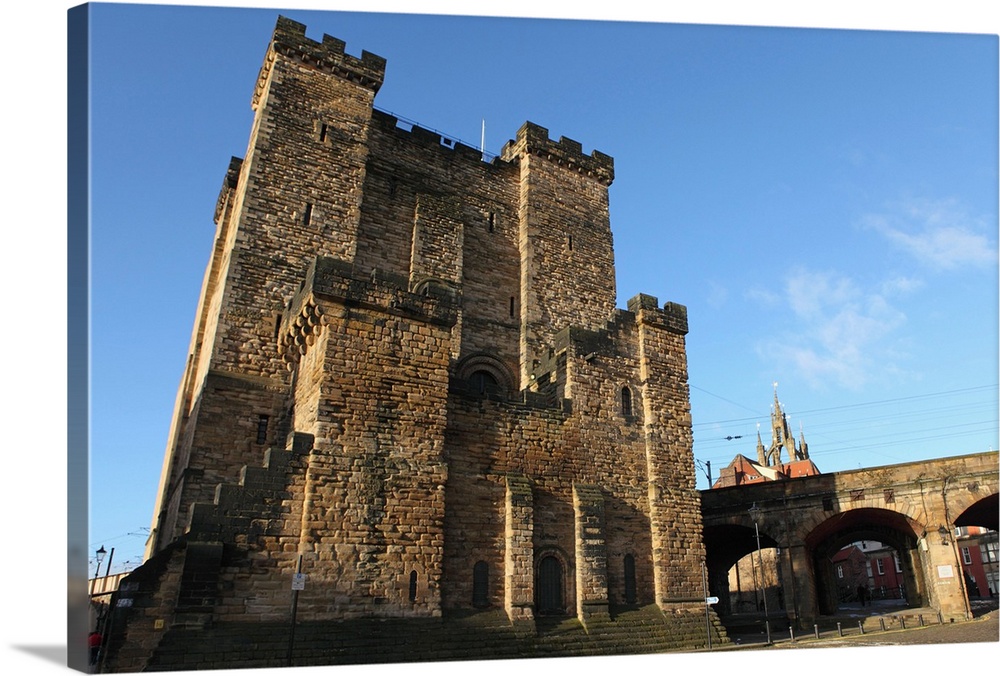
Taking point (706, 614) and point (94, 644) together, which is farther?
point (706, 614)

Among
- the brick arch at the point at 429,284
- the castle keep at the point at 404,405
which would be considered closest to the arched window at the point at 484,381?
the castle keep at the point at 404,405

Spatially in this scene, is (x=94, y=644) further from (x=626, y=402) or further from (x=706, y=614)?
(x=706, y=614)

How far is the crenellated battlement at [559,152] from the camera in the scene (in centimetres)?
2539

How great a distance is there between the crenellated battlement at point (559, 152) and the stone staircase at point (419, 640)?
16.3m

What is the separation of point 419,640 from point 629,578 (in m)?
6.14

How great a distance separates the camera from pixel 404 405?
46.2ft

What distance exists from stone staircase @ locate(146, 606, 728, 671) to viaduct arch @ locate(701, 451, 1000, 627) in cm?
949

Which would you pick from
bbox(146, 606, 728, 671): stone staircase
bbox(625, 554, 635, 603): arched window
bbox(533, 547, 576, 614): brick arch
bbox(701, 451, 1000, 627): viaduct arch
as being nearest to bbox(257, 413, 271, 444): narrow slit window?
bbox(146, 606, 728, 671): stone staircase

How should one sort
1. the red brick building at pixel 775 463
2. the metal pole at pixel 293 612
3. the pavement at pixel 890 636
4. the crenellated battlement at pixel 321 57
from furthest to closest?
1. the red brick building at pixel 775 463
2. the crenellated battlement at pixel 321 57
3. the pavement at pixel 890 636
4. the metal pole at pixel 293 612

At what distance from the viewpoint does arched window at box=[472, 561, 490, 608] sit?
1424cm

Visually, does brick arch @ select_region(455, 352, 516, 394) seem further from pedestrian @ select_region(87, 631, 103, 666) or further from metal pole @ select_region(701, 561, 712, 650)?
pedestrian @ select_region(87, 631, 103, 666)

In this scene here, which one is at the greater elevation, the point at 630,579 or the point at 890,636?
the point at 630,579

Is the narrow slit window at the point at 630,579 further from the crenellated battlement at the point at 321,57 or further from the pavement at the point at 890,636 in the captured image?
the crenellated battlement at the point at 321,57

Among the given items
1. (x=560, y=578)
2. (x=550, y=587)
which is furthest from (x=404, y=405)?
(x=560, y=578)
